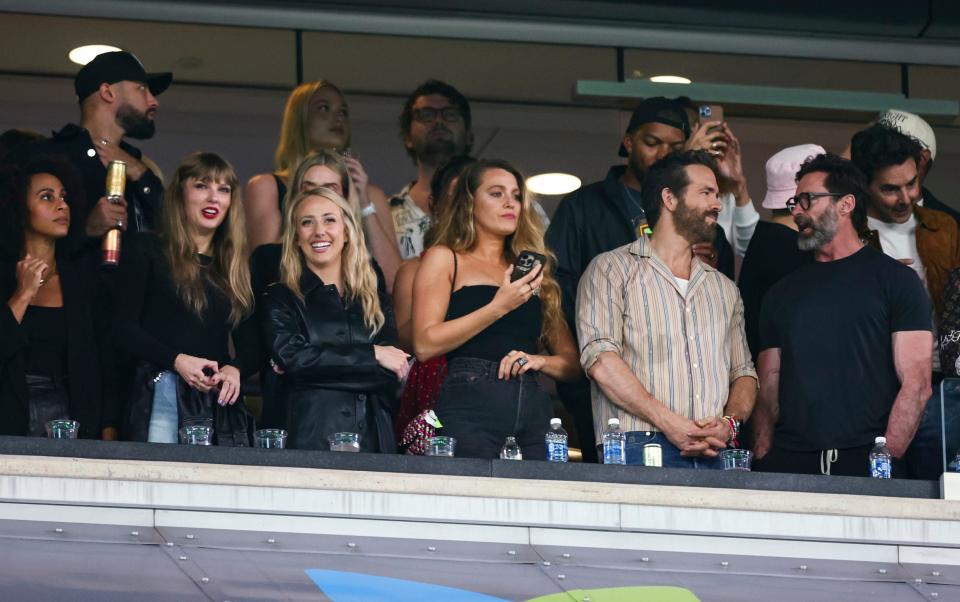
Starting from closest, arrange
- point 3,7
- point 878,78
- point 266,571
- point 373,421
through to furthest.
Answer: point 266,571
point 373,421
point 3,7
point 878,78

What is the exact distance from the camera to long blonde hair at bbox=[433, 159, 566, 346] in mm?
8933

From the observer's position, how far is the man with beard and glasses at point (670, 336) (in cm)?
855

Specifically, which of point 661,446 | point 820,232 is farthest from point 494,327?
point 820,232

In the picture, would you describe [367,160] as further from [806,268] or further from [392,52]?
[806,268]

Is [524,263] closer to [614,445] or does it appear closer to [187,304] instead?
[614,445]

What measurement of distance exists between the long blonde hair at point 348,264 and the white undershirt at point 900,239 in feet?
8.11

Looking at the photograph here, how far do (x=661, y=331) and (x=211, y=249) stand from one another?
6.29 feet

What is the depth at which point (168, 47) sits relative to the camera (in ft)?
39.9

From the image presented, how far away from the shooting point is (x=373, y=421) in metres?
8.54

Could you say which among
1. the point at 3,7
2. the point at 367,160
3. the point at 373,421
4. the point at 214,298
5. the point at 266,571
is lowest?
the point at 266,571

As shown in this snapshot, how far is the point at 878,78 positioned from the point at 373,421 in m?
5.44

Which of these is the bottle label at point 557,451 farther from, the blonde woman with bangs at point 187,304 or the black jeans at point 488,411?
the blonde woman with bangs at point 187,304

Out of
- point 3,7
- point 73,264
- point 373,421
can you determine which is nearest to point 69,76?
point 3,7

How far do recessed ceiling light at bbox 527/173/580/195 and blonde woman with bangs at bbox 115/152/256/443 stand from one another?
3742 mm
